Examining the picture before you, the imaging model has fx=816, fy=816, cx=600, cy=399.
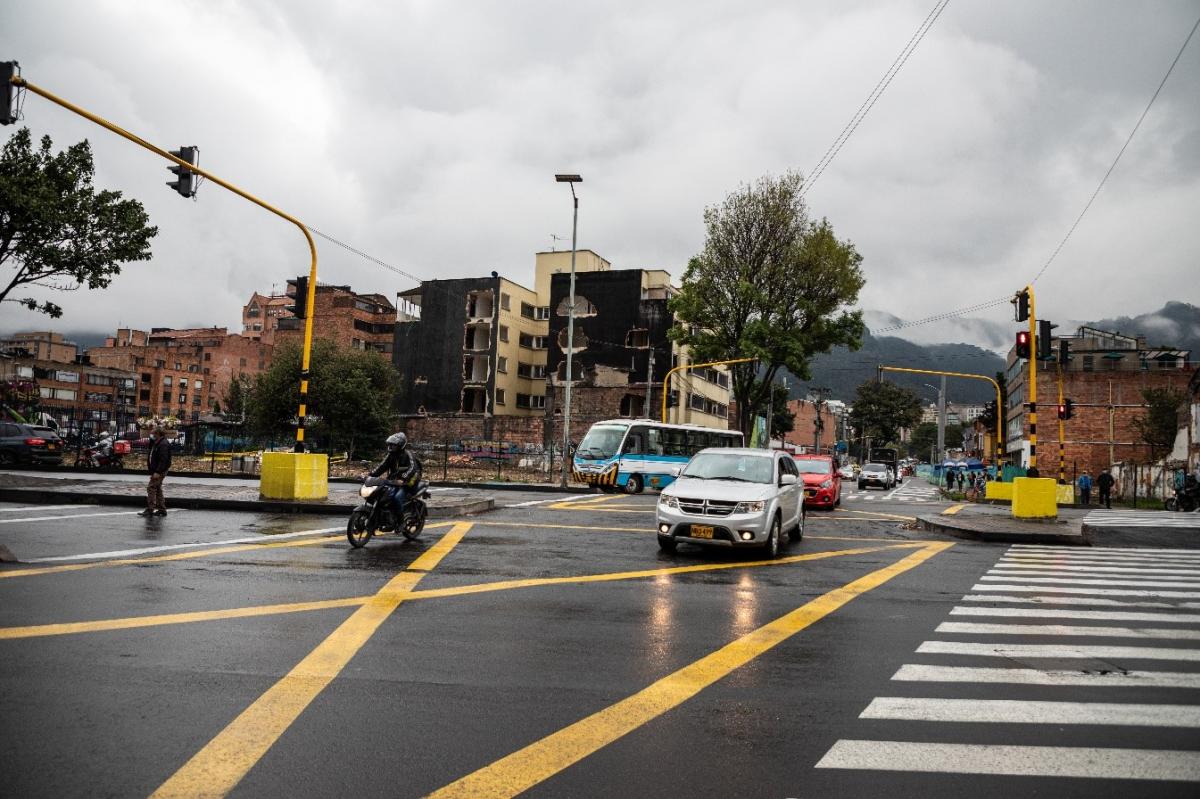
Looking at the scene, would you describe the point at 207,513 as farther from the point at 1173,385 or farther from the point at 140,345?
the point at 140,345

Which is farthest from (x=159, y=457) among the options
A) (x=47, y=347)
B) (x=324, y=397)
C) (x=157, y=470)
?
(x=47, y=347)

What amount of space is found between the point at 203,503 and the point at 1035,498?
716 inches

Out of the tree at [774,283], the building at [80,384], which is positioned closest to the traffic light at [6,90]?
the tree at [774,283]

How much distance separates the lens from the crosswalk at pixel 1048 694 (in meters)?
4.00

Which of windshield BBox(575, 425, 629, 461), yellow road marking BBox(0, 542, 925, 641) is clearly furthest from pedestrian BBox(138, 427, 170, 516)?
windshield BBox(575, 425, 629, 461)

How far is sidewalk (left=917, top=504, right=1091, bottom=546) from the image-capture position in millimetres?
15578

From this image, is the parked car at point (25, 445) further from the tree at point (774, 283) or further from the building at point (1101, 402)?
the building at point (1101, 402)

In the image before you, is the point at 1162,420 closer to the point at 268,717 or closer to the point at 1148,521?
the point at 1148,521

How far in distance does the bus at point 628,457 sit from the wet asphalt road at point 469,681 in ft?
64.1

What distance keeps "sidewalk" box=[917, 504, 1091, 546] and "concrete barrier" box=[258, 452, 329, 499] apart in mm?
13243

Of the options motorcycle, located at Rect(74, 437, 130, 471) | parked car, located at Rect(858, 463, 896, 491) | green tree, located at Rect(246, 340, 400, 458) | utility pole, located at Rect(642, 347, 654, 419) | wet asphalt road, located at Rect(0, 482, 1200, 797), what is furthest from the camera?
utility pole, located at Rect(642, 347, 654, 419)

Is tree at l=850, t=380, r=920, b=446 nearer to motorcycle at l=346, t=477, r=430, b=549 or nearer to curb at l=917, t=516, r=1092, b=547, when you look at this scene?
curb at l=917, t=516, r=1092, b=547

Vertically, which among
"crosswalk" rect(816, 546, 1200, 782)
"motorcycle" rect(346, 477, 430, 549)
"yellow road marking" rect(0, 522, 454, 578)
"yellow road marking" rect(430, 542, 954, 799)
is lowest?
"yellow road marking" rect(0, 522, 454, 578)

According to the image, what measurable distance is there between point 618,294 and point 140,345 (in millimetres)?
89730
